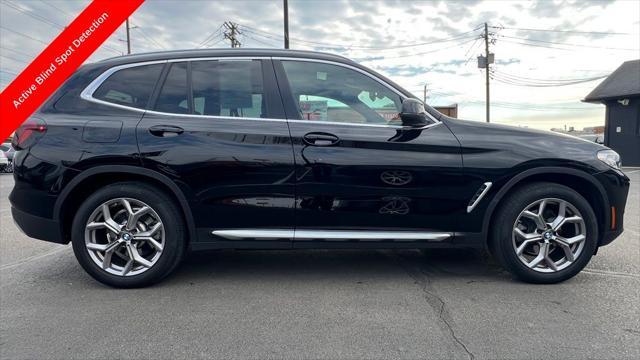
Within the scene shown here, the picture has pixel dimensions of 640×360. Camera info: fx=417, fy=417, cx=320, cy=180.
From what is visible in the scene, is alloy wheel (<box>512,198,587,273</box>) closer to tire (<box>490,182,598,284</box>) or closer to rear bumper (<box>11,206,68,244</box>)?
tire (<box>490,182,598,284</box>)

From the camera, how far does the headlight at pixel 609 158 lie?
3494 mm

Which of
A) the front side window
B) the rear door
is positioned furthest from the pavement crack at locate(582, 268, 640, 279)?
the rear door

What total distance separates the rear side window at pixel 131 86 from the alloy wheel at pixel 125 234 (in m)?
0.82

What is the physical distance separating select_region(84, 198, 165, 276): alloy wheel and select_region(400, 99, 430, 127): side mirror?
2.14m

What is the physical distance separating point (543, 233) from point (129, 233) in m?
3.40

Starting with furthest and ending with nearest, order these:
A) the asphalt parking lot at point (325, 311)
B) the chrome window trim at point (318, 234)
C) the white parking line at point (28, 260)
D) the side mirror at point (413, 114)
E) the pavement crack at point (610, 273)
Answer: the white parking line at point (28, 260) < the pavement crack at point (610, 273) < the chrome window trim at point (318, 234) < the side mirror at point (413, 114) < the asphalt parking lot at point (325, 311)

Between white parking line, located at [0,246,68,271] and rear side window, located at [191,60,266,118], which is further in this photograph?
white parking line, located at [0,246,68,271]

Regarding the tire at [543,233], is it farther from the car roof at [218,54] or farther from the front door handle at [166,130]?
the front door handle at [166,130]

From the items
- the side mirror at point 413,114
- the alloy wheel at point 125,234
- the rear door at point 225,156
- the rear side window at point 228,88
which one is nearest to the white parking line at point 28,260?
the alloy wheel at point 125,234

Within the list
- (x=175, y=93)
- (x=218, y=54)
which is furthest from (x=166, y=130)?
(x=218, y=54)

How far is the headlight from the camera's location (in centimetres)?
349

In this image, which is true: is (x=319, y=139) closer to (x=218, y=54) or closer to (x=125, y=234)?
(x=218, y=54)

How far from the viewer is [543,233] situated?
136 inches

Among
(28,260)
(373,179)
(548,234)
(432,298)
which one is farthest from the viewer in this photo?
(28,260)
